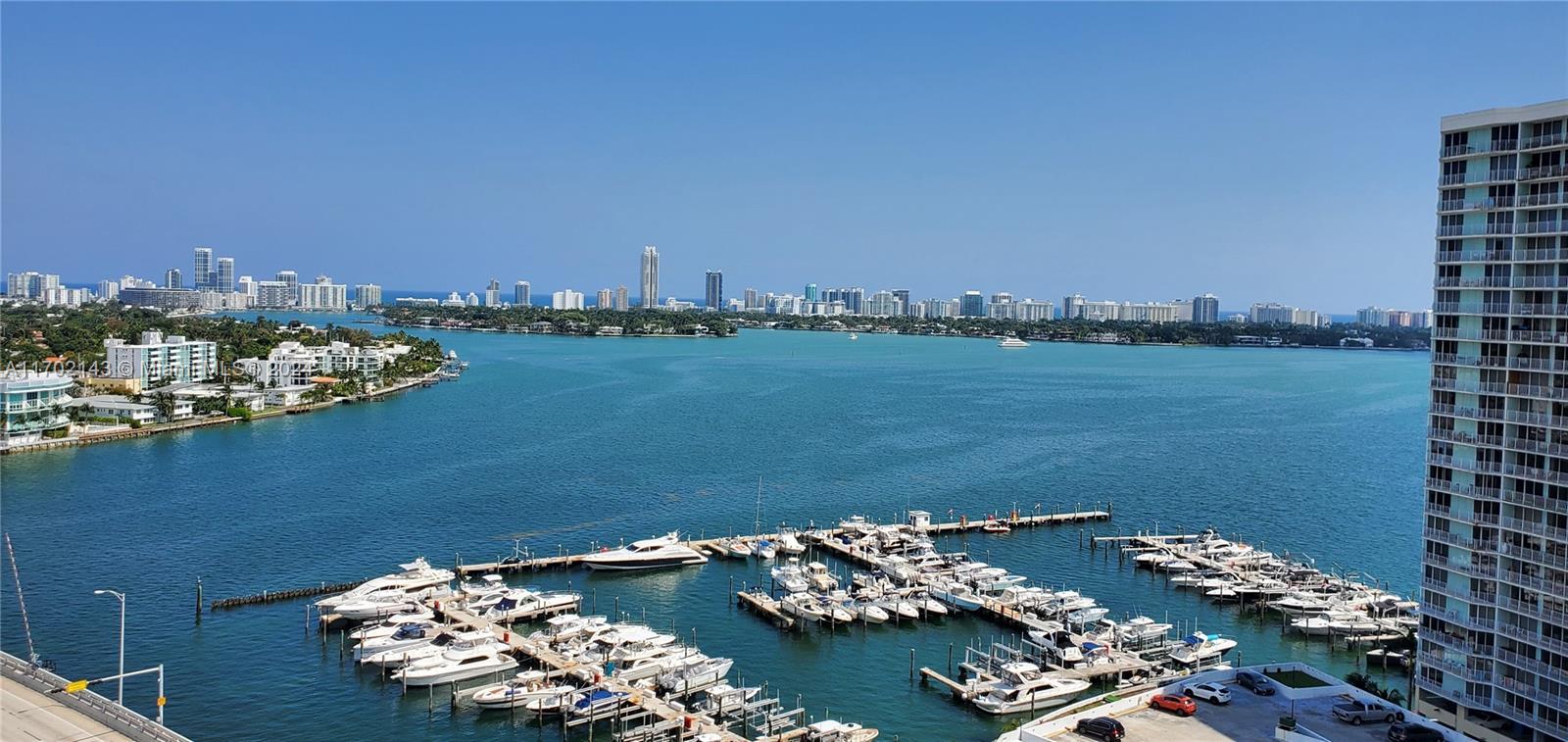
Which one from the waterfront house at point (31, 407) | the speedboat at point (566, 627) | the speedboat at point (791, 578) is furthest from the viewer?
the waterfront house at point (31, 407)

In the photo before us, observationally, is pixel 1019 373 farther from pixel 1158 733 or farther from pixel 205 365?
pixel 1158 733

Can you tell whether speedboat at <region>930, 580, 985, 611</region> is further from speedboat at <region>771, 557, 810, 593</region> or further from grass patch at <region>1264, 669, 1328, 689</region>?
grass patch at <region>1264, 669, 1328, 689</region>

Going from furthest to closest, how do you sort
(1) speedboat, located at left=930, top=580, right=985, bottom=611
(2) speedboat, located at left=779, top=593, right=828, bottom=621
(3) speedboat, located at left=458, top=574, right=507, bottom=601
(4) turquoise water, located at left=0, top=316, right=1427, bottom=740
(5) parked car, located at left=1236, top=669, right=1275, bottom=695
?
(1) speedboat, located at left=930, top=580, right=985, bottom=611 → (3) speedboat, located at left=458, top=574, right=507, bottom=601 → (2) speedboat, located at left=779, top=593, right=828, bottom=621 → (4) turquoise water, located at left=0, top=316, right=1427, bottom=740 → (5) parked car, located at left=1236, top=669, right=1275, bottom=695

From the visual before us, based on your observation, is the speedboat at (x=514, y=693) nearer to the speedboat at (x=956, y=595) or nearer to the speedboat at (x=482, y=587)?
the speedboat at (x=482, y=587)

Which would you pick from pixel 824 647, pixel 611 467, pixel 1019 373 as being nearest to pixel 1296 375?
pixel 1019 373

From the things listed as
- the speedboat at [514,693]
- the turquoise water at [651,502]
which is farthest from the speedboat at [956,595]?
the speedboat at [514,693]

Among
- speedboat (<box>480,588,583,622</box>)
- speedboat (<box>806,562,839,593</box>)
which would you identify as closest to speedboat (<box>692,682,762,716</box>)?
speedboat (<box>480,588,583,622</box>)

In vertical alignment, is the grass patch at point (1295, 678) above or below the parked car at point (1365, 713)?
below
